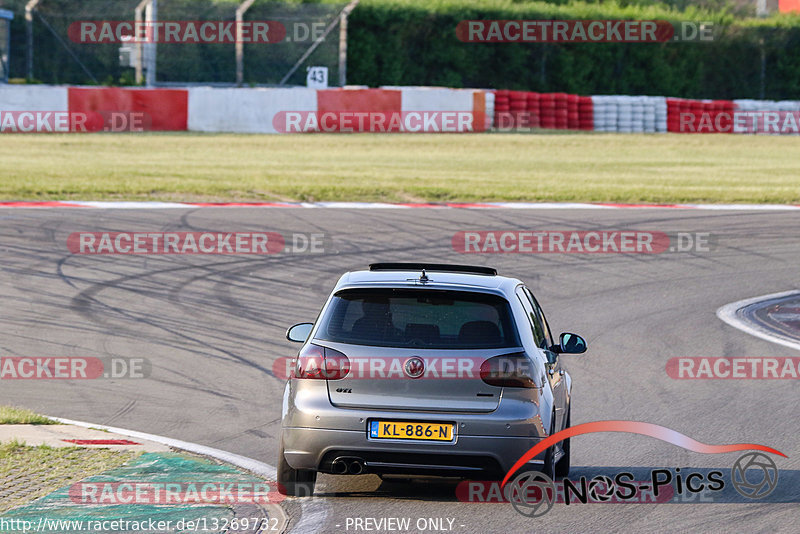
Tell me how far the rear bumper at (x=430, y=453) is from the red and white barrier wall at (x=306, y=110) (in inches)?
950

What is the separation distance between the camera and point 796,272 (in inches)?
662

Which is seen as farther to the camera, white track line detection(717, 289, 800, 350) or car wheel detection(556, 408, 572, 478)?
white track line detection(717, 289, 800, 350)

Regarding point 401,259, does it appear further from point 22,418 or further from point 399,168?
point 399,168

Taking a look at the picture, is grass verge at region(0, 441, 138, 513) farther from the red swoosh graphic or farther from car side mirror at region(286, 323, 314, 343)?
the red swoosh graphic

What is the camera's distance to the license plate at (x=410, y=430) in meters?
6.66

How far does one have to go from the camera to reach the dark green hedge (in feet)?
113

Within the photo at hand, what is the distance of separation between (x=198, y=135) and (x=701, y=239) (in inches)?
645

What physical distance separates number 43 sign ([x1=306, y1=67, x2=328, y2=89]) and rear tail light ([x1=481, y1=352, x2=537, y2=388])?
29.2m

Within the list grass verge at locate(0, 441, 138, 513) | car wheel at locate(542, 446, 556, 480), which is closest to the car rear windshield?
car wheel at locate(542, 446, 556, 480)

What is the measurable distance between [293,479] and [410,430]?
85 centimetres

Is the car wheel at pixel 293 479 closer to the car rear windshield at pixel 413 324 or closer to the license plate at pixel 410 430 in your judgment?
the license plate at pixel 410 430

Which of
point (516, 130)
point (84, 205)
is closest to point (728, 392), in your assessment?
point (84, 205)

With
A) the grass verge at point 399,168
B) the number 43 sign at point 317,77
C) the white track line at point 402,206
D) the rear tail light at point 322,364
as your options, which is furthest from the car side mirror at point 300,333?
the number 43 sign at point 317,77

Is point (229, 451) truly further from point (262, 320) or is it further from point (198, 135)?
point (198, 135)
